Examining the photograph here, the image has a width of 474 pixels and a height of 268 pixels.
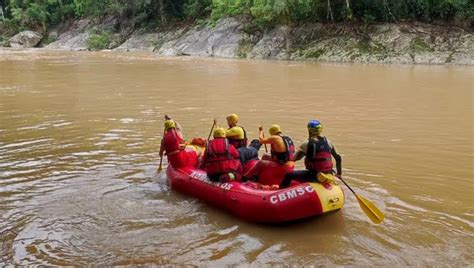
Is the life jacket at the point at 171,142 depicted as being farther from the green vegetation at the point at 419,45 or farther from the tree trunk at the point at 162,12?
the tree trunk at the point at 162,12

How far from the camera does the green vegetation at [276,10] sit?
26578mm

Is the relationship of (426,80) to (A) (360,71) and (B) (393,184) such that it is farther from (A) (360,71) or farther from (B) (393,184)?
(B) (393,184)

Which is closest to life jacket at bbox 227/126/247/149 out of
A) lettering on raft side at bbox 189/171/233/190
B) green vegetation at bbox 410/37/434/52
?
lettering on raft side at bbox 189/171/233/190

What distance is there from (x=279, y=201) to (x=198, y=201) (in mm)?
1348

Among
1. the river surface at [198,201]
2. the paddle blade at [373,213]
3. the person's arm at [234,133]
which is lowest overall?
the river surface at [198,201]

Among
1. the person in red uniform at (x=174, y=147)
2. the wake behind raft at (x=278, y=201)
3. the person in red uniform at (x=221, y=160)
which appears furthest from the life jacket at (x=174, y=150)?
the wake behind raft at (x=278, y=201)

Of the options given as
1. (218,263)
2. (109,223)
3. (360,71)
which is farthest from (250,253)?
(360,71)

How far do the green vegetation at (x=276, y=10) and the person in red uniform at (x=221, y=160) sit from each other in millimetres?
22501

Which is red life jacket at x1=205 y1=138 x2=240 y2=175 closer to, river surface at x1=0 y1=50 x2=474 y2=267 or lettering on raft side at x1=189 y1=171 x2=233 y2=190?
lettering on raft side at x1=189 y1=171 x2=233 y2=190

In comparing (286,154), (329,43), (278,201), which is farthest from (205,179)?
(329,43)

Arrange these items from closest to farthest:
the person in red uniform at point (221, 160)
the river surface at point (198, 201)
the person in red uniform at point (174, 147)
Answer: the river surface at point (198, 201) < the person in red uniform at point (221, 160) < the person in red uniform at point (174, 147)

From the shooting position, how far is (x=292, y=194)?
17.8 feet

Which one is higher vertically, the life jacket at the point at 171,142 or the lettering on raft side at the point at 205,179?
the life jacket at the point at 171,142

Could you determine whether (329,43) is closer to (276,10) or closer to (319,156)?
(276,10)
